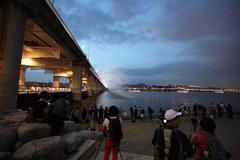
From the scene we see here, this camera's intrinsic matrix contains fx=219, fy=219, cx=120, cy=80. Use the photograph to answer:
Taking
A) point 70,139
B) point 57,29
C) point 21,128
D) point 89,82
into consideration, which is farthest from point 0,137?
point 89,82

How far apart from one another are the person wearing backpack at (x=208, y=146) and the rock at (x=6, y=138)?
195 inches

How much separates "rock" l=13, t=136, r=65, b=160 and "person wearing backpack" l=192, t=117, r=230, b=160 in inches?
147

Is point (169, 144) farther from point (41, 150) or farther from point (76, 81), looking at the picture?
point (76, 81)

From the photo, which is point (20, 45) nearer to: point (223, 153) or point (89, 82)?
point (223, 153)

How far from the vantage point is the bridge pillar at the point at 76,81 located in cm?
5084

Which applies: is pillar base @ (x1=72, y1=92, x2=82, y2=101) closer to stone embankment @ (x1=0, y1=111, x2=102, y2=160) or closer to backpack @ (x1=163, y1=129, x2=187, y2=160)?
stone embankment @ (x1=0, y1=111, x2=102, y2=160)

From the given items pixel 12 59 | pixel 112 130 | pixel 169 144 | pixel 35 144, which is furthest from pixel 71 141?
pixel 12 59

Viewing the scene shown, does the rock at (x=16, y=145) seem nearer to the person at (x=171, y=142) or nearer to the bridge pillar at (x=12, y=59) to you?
the person at (x=171, y=142)

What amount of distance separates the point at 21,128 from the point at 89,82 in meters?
87.7

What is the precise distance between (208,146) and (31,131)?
4806 millimetres

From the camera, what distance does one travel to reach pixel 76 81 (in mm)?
51312

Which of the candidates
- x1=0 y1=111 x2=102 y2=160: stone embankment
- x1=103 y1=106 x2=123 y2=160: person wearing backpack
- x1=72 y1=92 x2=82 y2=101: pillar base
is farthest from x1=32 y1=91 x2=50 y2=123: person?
x1=72 y1=92 x2=82 y2=101: pillar base

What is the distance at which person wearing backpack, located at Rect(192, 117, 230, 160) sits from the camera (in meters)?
3.58

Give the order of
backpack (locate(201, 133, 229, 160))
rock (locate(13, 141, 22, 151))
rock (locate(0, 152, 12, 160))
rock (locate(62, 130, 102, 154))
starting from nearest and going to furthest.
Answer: backpack (locate(201, 133, 229, 160)) → rock (locate(0, 152, 12, 160)) → rock (locate(13, 141, 22, 151)) → rock (locate(62, 130, 102, 154))
